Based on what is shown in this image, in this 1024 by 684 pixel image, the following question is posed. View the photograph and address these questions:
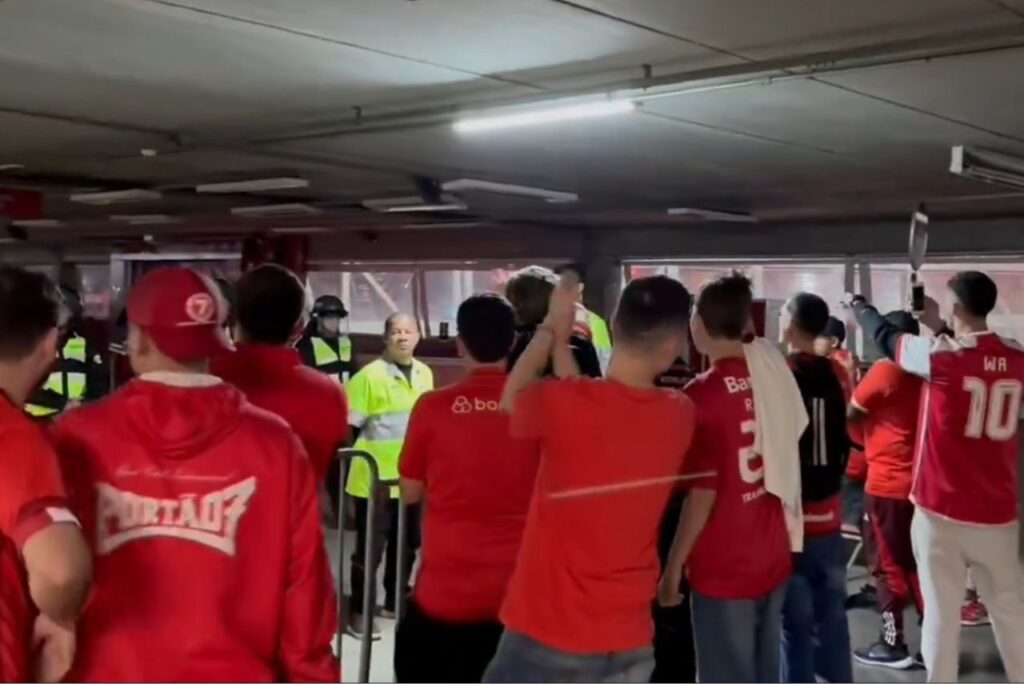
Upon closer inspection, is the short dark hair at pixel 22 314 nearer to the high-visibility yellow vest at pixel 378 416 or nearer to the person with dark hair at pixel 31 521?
the person with dark hair at pixel 31 521

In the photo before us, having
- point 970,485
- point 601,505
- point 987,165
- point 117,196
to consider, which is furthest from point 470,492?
point 117,196

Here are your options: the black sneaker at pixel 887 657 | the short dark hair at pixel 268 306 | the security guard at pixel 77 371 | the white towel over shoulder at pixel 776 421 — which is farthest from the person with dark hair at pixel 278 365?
the security guard at pixel 77 371

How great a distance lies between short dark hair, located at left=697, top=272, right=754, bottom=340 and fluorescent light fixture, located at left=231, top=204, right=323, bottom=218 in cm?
468

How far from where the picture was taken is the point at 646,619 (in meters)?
2.30

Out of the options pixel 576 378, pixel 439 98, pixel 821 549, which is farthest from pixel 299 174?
pixel 576 378

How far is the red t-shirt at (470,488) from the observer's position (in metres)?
2.58

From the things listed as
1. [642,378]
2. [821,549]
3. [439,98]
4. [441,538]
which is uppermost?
[439,98]

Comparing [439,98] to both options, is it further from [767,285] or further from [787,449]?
[767,285]

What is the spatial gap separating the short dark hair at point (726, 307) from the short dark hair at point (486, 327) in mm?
532

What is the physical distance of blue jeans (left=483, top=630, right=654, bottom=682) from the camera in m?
2.23

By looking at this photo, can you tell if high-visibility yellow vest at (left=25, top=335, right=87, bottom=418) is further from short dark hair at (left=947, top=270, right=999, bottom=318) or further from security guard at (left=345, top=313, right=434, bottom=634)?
short dark hair at (left=947, top=270, right=999, bottom=318)

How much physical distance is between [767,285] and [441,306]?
9.52ft

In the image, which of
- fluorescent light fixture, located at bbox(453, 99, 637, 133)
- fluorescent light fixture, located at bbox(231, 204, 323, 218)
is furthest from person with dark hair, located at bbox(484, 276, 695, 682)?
fluorescent light fixture, located at bbox(231, 204, 323, 218)

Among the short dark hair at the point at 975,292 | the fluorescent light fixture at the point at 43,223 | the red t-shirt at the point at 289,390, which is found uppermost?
the fluorescent light fixture at the point at 43,223
